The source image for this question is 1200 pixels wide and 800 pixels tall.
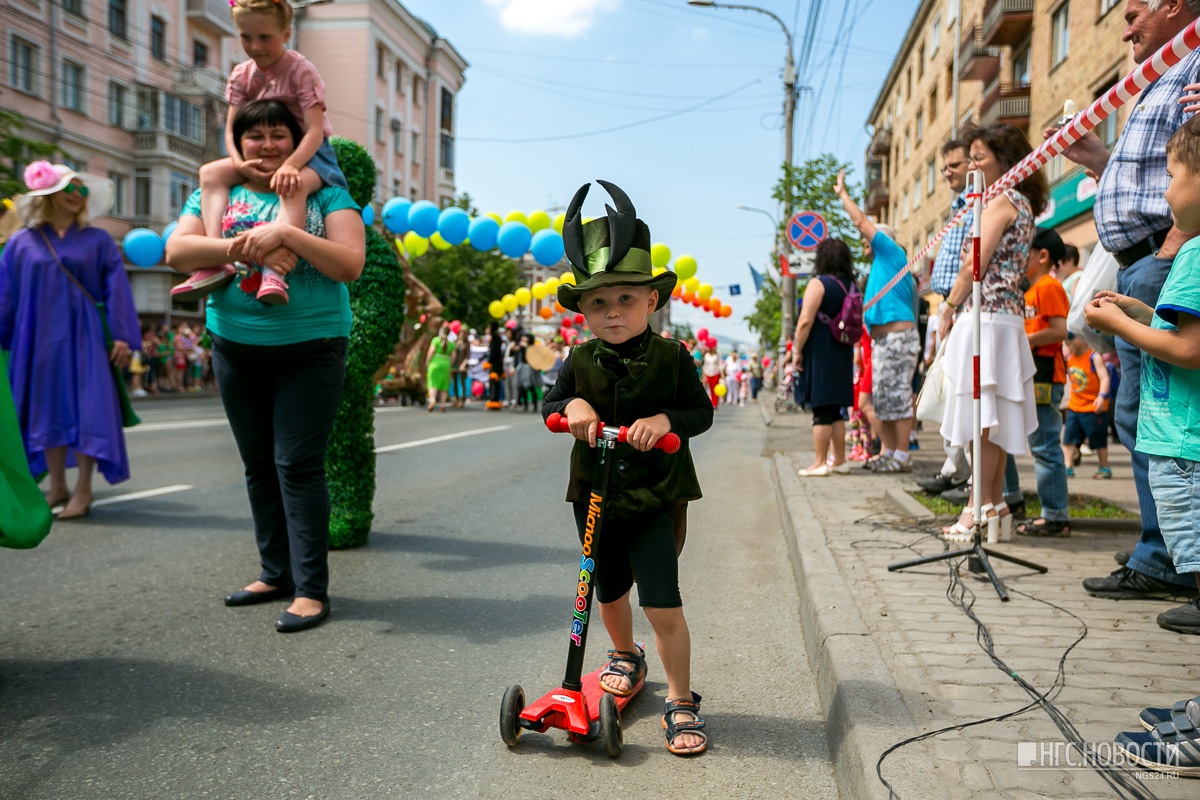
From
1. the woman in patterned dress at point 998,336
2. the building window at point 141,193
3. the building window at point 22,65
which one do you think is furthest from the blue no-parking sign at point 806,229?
the building window at point 141,193

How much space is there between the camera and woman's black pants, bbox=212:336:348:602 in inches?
162

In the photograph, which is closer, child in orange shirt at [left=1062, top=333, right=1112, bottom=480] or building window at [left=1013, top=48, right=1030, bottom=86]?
child in orange shirt at [left=1062, top=333, right=1112, bottom=480]

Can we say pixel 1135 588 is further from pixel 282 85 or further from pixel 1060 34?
pixel 1060 34

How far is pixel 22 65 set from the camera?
99.7 ft

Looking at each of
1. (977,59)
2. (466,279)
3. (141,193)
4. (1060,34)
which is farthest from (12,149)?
(977,59)

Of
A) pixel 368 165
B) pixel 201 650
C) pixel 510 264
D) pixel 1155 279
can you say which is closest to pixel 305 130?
pixel 368 165

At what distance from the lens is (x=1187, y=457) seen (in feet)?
9.04

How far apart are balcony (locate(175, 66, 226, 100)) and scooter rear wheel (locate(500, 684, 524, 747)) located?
41.0 m

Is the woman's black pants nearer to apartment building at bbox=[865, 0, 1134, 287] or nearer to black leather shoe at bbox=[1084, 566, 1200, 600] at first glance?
black leather shoe at bbox=[1084, 566, 1200, 600]

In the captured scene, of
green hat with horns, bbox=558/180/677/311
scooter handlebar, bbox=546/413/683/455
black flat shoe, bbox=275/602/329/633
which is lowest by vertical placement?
black flat shoe, bbox=275/602/329/633

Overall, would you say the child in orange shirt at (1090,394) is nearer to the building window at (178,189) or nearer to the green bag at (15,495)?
the green bag at (15,495)

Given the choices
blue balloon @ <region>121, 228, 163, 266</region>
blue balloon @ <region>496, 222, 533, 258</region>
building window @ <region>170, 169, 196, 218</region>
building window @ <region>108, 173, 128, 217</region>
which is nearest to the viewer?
blue balloon @ <region>496, 222, 533, 258</region>

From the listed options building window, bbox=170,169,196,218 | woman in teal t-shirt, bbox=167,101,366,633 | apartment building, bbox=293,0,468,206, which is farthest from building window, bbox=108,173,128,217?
woman in teal t-shirt, bbox=167,101,366,633

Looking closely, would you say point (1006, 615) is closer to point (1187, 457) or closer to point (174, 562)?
point (1187, 457)
